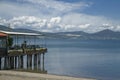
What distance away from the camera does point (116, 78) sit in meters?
52.5

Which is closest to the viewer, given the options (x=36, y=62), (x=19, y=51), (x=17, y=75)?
(x=17, y=75)

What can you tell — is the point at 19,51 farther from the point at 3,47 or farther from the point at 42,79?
the point at 42,79

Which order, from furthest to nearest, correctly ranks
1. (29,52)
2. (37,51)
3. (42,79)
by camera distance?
(37,51), (29,52), (42,79)

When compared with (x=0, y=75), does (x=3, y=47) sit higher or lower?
higher

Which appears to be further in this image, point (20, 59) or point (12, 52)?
point (20, 59)

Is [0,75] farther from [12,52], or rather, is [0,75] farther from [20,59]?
[20,59]

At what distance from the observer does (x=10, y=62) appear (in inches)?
1597

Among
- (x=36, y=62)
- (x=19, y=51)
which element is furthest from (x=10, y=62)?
(x=36, y=62)

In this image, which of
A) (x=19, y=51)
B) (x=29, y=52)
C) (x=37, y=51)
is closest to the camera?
(x=19, y=51)

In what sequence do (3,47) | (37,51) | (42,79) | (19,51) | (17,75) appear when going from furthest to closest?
1. (37,51)
2. (19,51)
3. (3,47)
4. (17,75)
5. (42,79)

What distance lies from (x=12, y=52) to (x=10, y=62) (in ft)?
13.2

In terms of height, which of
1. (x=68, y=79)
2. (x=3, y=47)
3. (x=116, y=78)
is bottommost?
(x=116, y=78)

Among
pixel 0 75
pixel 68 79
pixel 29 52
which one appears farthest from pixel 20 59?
pixel 68 79

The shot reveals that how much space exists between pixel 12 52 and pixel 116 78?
73.8 feet
